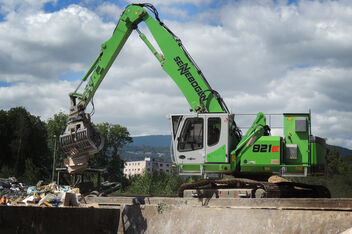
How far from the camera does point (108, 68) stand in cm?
1313

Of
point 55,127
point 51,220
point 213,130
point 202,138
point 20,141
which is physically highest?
point 55,127

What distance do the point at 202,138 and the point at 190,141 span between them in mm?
303

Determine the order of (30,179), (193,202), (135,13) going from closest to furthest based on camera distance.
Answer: (193,202), (135,13), (30,179)

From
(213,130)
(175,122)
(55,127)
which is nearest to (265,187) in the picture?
(213,130)

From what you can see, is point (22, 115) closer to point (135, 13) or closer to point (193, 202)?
point (135, 13)

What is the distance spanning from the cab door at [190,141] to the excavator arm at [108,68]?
1267 millimetres

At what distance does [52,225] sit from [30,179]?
39506 mm

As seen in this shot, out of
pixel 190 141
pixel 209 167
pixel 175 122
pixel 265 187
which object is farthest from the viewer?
pixel 175 122

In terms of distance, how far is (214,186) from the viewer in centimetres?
956

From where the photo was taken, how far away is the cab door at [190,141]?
33.1ft

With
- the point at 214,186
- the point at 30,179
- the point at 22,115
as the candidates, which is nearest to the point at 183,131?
the point at 214,186

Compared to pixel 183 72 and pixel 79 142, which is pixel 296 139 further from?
pixel 79 142

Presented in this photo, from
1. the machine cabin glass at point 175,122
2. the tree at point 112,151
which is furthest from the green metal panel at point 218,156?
the tree at point 112,151

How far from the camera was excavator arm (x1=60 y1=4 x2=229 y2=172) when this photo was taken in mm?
11141
